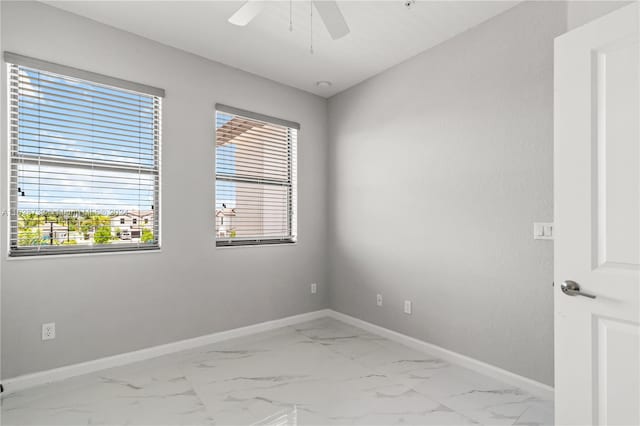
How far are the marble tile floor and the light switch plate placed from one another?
1050 millimetres

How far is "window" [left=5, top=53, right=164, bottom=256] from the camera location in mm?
2318

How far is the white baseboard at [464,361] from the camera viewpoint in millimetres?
2227

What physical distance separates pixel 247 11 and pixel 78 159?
175cm

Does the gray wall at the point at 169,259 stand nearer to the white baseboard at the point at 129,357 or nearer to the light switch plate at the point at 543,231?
the white baseboard at the point at 129,357

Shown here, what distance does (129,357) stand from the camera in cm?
268

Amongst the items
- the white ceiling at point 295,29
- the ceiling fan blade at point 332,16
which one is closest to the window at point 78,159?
the white ceiling at point 295,29

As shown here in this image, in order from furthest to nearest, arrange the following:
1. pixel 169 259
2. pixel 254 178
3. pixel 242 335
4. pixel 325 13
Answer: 1. pixel 254 178
2. pixel 242 335
3. pixel 169 259
4. pixel 325 13

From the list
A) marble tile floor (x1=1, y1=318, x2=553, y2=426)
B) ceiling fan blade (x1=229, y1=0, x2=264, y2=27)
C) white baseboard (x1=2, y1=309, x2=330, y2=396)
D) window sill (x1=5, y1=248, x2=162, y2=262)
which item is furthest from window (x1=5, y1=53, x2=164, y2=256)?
ceiling fan blade (x1=229, y1=0, x2=264, y2=27)

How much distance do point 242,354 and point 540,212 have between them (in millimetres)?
2541

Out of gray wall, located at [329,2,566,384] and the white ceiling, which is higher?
the white ceiling

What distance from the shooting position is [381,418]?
198 centimetres
